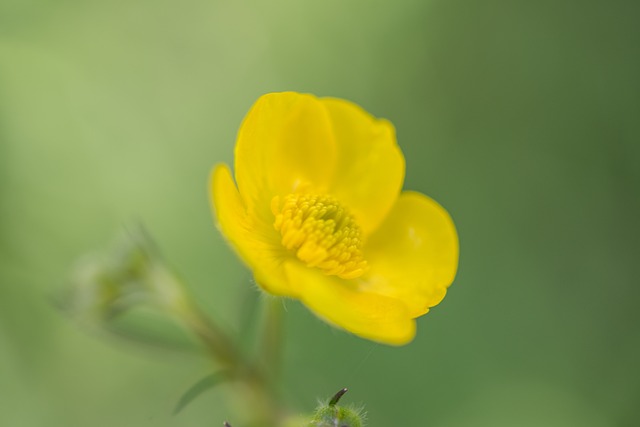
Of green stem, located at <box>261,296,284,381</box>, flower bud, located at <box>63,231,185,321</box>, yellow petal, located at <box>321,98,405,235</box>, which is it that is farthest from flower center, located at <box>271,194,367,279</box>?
flower bud, located at <box>63,231,185,321</box>

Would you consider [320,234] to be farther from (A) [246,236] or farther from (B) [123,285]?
(B) [123,285]

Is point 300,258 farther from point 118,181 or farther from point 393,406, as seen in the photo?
point 118,181

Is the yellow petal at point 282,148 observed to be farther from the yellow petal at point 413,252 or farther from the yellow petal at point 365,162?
the yellow petal at point 413,252

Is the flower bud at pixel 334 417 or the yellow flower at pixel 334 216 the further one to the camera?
the yellow flower at pixel 334 216

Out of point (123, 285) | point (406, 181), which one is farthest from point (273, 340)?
point (406, 181)

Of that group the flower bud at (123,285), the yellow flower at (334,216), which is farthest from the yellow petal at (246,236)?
the flower bud at (123,285)

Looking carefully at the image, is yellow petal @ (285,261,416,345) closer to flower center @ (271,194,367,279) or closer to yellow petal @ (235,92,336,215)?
flower center @ (271,194,367,279)

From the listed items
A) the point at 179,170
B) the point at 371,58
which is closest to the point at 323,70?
the point at 371,58
